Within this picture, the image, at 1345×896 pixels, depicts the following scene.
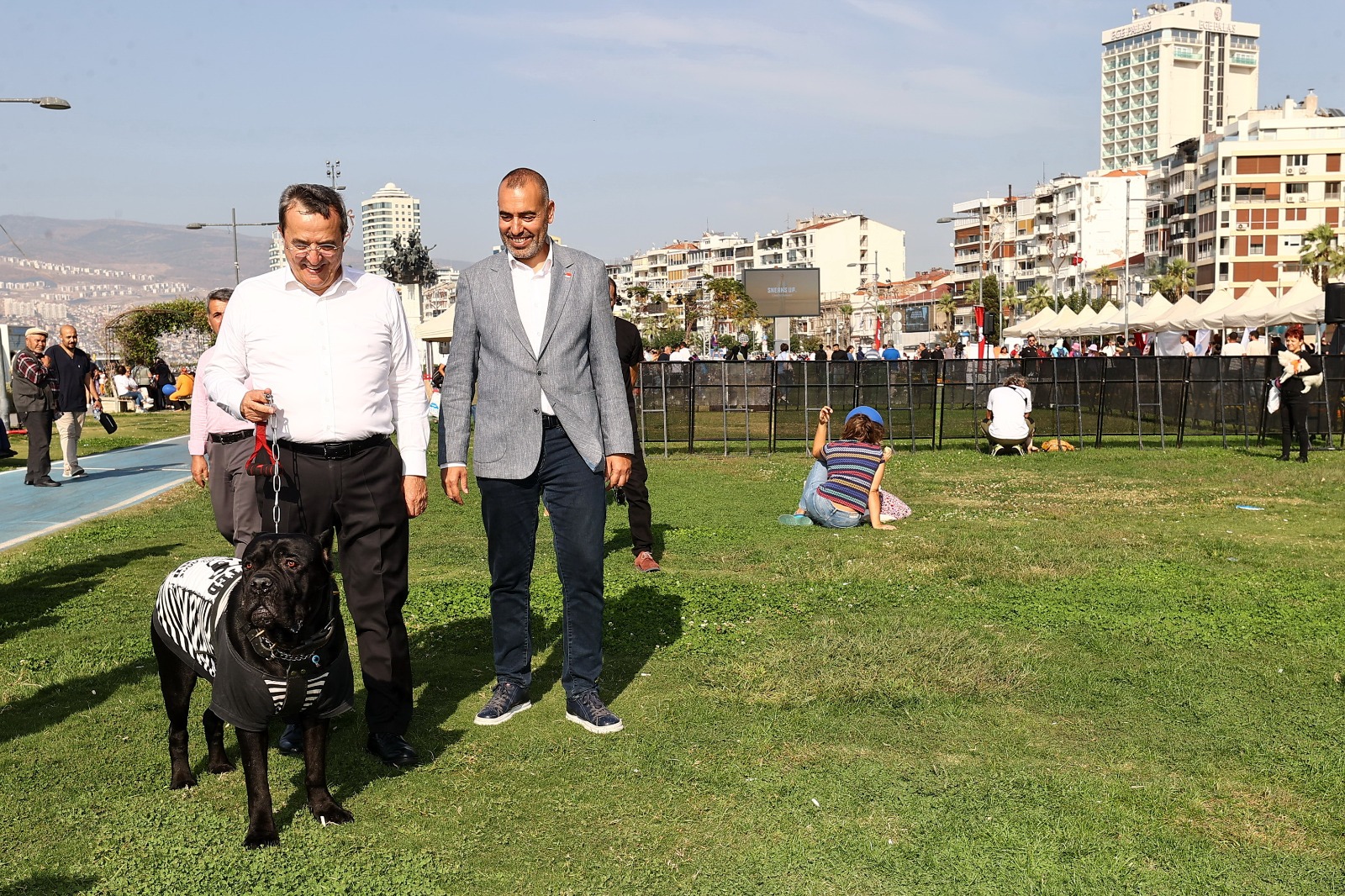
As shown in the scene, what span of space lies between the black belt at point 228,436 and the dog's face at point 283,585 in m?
2.59

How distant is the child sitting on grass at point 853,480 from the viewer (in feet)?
34.9

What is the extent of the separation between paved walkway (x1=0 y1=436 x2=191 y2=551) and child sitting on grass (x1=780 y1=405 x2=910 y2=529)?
6.82 metres

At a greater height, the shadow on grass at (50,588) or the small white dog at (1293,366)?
the small white dog at (1293,366)

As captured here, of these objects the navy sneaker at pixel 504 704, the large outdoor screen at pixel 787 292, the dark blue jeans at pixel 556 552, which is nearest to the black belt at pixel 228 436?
the dark blue jeans at pixel 556 552

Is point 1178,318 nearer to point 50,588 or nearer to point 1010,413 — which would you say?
point 1010,413

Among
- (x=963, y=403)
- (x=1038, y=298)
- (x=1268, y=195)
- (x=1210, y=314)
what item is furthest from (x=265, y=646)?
(x=1038, y=298)

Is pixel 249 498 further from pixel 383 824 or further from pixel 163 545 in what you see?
pixel 163 545

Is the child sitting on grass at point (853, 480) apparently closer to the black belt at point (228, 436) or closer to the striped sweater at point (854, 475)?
the striped sweater at point (854, 475)

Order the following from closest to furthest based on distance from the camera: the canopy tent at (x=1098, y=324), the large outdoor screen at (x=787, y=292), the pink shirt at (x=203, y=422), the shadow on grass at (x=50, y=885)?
the shadow on grass at (x=50, y=885) → the pink shirt at (x=203, y=422) → the canopy tent at (x=1098, y=324) → the large outdoor screen at (x=787, y=292)

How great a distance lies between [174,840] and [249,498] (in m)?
1.93

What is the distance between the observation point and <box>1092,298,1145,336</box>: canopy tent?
39778 mm

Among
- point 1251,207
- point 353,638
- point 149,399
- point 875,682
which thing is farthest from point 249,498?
point 1251,207

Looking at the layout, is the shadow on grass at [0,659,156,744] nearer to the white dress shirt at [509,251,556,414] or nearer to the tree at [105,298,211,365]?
the white dress shirt at [509,251,556,414]

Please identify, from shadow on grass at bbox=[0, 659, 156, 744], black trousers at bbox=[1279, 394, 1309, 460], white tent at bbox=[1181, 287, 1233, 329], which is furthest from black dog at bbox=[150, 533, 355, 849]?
white tent at bbox=[1181, 287, 1233, 329]
